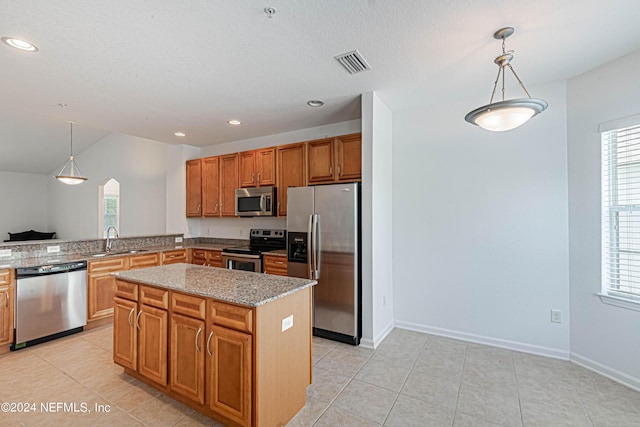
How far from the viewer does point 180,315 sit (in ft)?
6.86

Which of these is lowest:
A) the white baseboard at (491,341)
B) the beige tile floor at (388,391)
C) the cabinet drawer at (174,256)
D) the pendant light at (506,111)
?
the beige tile floor at (388,391)

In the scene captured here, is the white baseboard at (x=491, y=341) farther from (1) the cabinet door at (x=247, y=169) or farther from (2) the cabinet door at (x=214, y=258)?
(1) the cabinet door at (x=247, y=169)

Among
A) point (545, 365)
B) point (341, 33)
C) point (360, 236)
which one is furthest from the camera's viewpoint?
point (360, 236)

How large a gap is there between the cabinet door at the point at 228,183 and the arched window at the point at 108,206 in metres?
3.98

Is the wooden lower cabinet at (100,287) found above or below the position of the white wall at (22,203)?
below

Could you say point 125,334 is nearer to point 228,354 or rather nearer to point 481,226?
point 228,354

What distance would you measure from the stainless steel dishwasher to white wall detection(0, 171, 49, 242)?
7261 millimetres

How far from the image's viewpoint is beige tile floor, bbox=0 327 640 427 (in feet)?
6.62

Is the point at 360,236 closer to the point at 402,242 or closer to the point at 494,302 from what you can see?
the point at 402,242

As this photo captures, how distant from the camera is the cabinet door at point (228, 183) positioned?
4.84m

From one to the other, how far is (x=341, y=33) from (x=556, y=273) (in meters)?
3.03

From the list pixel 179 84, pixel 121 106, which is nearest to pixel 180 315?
pixel 179 84

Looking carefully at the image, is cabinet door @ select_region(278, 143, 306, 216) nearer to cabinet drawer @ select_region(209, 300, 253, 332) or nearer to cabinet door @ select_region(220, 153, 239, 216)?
cabinet door @ select_region(220, 153, 239, 216)

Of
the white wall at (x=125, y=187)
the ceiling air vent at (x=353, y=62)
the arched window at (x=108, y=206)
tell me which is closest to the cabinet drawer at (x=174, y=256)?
the white wall at (x=125, y=187)
